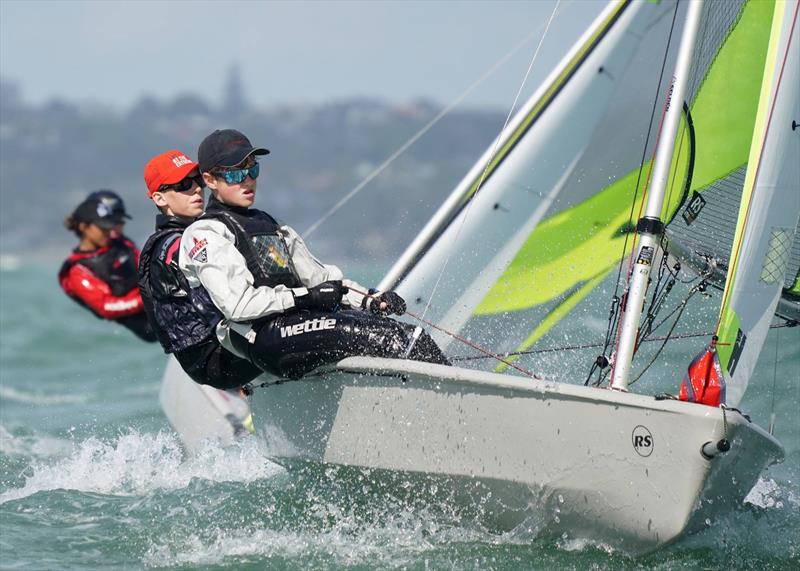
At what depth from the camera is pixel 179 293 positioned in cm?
392

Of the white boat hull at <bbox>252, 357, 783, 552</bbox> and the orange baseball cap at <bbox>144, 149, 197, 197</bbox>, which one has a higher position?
the orange baseball cap at <bbox>144, 149, 197, 197</bbox>

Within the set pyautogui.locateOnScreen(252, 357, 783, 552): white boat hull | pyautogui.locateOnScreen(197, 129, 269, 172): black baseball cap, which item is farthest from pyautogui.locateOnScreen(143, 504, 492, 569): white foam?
pyautogui.locateOnScreen(197, 129, 269, 172): black baseball cap

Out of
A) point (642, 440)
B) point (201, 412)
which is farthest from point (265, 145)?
point (642, 440)

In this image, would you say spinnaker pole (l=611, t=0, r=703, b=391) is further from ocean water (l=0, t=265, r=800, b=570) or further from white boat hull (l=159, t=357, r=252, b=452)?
white boat hull (l=159, t=357, r=252, b=452)

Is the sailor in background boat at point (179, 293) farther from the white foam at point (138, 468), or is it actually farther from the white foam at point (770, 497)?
the white foam at point (770, 497)

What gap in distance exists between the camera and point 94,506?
4.33m

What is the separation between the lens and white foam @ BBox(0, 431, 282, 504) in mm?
4609

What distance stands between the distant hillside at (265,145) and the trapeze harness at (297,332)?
70484mm

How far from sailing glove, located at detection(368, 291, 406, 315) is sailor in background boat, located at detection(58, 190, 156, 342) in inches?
105

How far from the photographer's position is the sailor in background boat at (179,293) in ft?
12.8

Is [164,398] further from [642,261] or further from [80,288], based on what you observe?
[642,261]

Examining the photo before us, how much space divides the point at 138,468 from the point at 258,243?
143 centimetres

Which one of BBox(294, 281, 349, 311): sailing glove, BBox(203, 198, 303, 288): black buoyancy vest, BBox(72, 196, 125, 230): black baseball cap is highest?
BBox(72, 196, 125, 230): black baseball cap

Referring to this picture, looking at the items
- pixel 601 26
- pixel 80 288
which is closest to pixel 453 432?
pixel 601 26
